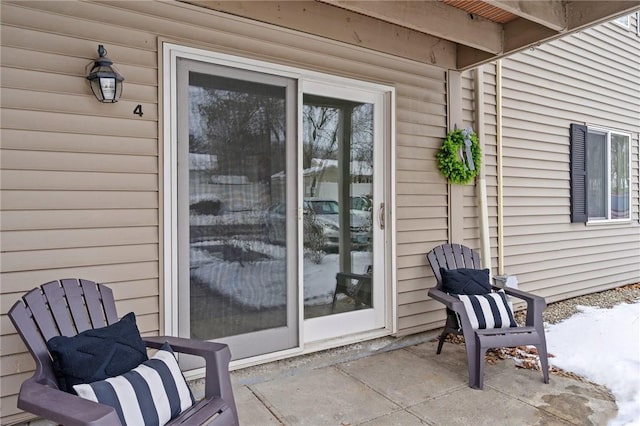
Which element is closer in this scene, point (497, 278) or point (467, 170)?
point (467, 170)

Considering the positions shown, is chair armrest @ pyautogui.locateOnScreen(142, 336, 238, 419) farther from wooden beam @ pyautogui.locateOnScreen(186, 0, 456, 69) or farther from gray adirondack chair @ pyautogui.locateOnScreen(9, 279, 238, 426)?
wooden beam @ pyautogui.locateOnScreen(186, 0, 456, 69)

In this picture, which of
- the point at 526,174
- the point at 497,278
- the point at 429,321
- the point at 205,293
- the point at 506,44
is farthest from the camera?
the point at 526,174

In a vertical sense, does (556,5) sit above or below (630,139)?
above

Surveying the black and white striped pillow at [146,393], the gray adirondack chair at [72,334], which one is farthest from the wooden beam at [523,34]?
the black and white striped pillow at [146,393]

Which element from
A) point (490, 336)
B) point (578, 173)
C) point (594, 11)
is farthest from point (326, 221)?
point (578, 173)

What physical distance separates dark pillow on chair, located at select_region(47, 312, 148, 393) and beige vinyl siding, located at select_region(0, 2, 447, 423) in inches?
27.0

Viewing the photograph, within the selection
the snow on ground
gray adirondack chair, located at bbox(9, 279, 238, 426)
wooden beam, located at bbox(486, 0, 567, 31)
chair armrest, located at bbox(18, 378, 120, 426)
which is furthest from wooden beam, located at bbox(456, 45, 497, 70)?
chair armrest, located at bbox(18, 378, 120, 426)

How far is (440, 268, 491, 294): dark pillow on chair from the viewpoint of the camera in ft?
10.4

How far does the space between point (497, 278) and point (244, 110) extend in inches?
119

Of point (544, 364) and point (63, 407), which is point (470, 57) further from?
point (63, 407)

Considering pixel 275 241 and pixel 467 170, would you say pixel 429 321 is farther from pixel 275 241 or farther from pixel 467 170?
pixel 275 241

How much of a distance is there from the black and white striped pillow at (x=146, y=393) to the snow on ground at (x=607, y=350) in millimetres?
2337

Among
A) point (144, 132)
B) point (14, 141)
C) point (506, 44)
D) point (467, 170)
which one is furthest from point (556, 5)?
point (14, 141)

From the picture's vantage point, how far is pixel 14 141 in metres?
2.16
